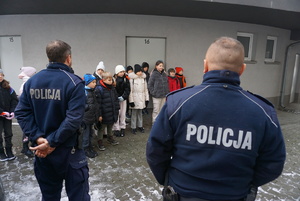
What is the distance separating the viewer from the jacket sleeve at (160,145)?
1.53 metres

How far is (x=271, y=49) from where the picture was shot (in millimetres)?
10688

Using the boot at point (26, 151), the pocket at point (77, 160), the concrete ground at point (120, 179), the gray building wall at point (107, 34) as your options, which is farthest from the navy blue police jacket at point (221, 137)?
the gray building wall at point (107, 34)

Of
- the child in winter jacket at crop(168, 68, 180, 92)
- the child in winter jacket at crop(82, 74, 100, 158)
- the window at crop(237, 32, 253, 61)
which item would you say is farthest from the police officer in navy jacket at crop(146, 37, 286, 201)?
the window at crop(237, 32, 253, 61)

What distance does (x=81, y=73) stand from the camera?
7.80 m

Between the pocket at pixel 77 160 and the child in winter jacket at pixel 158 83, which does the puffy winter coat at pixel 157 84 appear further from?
the pocket at pixel 77 160

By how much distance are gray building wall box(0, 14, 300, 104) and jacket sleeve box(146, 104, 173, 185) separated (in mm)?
6564

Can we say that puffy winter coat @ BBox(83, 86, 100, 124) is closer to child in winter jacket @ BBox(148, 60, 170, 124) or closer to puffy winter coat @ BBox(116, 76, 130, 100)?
puffy winter coat @ BBox(116, 76, 130, 100)

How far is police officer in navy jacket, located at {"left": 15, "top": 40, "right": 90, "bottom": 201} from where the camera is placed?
2.25m

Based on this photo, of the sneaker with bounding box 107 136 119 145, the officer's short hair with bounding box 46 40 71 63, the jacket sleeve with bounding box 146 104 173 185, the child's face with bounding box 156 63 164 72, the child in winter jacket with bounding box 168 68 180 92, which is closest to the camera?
the jacket sleeve with bounding box 146 104 173 185

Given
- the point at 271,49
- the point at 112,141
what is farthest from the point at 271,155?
the point at 271,49

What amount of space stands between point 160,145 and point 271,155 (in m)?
0.73

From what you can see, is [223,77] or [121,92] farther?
[121,92]

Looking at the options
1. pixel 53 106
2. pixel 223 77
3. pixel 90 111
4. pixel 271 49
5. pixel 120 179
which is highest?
pixel 271 49

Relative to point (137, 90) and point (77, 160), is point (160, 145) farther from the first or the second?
point (137, 90)
